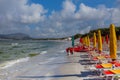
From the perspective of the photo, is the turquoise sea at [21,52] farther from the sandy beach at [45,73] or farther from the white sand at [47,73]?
the white sand at [47,73]

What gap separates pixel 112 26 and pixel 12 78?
627 cm

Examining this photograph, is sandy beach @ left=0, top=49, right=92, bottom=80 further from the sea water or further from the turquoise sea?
the turquoise sea

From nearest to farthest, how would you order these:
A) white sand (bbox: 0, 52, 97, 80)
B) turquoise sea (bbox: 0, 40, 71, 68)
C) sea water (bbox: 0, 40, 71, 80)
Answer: white sand (bbox: 0, 52, 97, 80)
sea water (bbox: 0, 40, 71, 80)
turquoise sea (bbox: 0, 40, 71, 68)

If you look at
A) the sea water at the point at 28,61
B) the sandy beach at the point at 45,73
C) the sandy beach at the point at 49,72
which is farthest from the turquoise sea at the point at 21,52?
the sandy beach at the point at 45,73

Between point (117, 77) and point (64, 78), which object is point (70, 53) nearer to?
point (64, 78)

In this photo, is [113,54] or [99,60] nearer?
[113,54]

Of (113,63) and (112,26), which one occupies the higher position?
(112,26)

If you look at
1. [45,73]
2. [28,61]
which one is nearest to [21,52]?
[28,61]

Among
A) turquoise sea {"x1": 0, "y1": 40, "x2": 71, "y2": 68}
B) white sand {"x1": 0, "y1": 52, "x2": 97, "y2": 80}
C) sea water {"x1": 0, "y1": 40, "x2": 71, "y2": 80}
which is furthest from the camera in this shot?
turquoise sea {"x1": 0, "y1": 40, "x2": 71, "y2": 68}

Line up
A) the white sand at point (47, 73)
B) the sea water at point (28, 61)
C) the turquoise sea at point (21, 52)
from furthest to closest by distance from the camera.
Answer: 1. the turquoise sea at point (21, 52)
2. the sea water at point (28, 61)
3. the white sand at point (47, 73)

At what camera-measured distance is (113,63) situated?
1349 cm

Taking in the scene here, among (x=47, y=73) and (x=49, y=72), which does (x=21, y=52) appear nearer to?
(x=49, y=72)

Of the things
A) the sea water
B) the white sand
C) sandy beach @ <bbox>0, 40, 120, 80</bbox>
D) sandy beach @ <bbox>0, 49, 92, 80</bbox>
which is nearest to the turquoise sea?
the sea water

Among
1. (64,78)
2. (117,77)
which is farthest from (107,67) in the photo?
(64,78)
